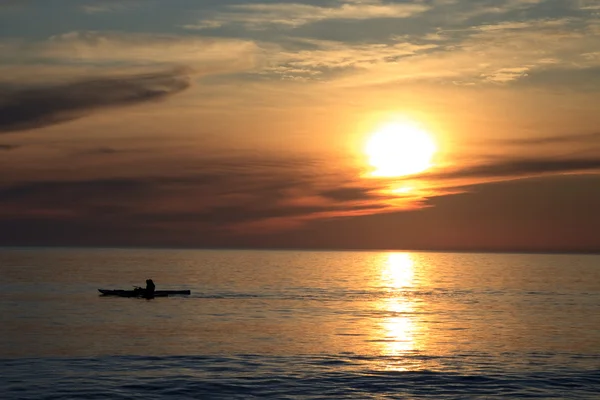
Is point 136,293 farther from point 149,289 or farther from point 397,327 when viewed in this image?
point 397,327

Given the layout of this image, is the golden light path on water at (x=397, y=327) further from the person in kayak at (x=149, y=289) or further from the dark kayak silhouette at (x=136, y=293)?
the person in kayak at (x=149, y=289)

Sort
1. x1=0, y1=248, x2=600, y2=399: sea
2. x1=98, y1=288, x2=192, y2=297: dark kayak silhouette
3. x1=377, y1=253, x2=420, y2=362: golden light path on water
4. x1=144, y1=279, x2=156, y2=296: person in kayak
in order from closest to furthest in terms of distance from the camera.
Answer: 1. x1=0, y1=248, x2=600, y2=399: sea
2. x1=377, y1=253, x2=420, y2=362: golden light path on water
3. x1=144, y1=279, x2=156, y2=296: person in kayak
4. x1=98, y1=288, x2=192, y2=297: dark kayak silhouette

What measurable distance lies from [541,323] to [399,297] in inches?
1464

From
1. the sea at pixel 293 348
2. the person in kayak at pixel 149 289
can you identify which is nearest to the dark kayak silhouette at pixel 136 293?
the person in kayak at pixel 149 289

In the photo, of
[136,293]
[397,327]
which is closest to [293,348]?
[397,327]

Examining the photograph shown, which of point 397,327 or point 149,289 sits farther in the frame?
point 149,289

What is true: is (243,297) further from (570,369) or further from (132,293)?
(570,369)

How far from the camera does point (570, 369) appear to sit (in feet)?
153

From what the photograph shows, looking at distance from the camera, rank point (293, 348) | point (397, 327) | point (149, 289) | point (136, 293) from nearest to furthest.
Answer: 1. point (293, 348)
2. point (397, 327)
3. point (149, 289)
4. point (136, 293)

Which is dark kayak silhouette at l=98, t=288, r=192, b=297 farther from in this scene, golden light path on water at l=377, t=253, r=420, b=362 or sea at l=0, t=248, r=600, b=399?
golden light path on water at l=377, t=253, r=420, b=362

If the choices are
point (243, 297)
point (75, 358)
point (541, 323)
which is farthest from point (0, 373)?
point (243, 297)

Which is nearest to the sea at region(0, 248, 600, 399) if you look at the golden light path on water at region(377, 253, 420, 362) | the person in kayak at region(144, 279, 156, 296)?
the golden light path on water at region(377, 253, 420, 362)

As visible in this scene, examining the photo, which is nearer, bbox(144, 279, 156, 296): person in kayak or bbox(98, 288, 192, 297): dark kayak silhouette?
bbox(144, 279, 156, 296): person in kayak

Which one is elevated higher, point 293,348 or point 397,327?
point 397,327
